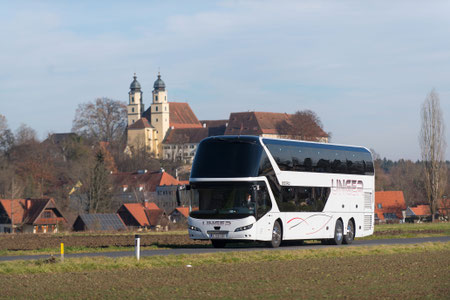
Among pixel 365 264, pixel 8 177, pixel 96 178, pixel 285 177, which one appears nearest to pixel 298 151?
pixel 285 177

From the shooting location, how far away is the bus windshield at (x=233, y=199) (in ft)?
90.2

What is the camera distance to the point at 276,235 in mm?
28984

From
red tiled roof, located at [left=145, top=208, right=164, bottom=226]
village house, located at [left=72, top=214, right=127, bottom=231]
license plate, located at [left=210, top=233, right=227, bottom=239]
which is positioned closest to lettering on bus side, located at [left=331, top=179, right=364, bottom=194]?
license plate, located at [left=210, top=233, right=227, bottom=239]

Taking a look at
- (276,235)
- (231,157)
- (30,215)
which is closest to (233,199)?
(231,157)

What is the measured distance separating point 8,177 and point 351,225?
84071mm

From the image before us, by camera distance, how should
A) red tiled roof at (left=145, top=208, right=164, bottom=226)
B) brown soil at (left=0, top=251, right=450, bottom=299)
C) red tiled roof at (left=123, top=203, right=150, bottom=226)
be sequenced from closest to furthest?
brown soil at (left=0, top=251, right=450, bottom=299) → red tiled roof at (left=145, top=208, right=164, bottom=226) → red tiled roof at (left=123, top=203, right=150, bottom=226)

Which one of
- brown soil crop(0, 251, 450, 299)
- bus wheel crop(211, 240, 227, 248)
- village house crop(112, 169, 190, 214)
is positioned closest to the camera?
brown soil crop(0, 251, 450, 299)

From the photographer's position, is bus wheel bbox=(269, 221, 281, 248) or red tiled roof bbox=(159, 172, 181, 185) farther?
red tiled roof bbox=(159, 172, 181, 185)

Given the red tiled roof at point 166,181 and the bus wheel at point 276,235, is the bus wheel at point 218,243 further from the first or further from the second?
the red tiled roof at point 166,181

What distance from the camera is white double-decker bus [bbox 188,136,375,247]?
27.6 metres

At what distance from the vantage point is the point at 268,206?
28.2 m

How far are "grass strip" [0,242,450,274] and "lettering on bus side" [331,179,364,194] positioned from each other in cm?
393

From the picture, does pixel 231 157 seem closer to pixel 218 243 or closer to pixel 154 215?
pixel 218 243

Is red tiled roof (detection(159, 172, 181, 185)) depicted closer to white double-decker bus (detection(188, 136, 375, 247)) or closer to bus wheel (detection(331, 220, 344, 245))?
bus wheel (detection(331, 220, 344, 245))
